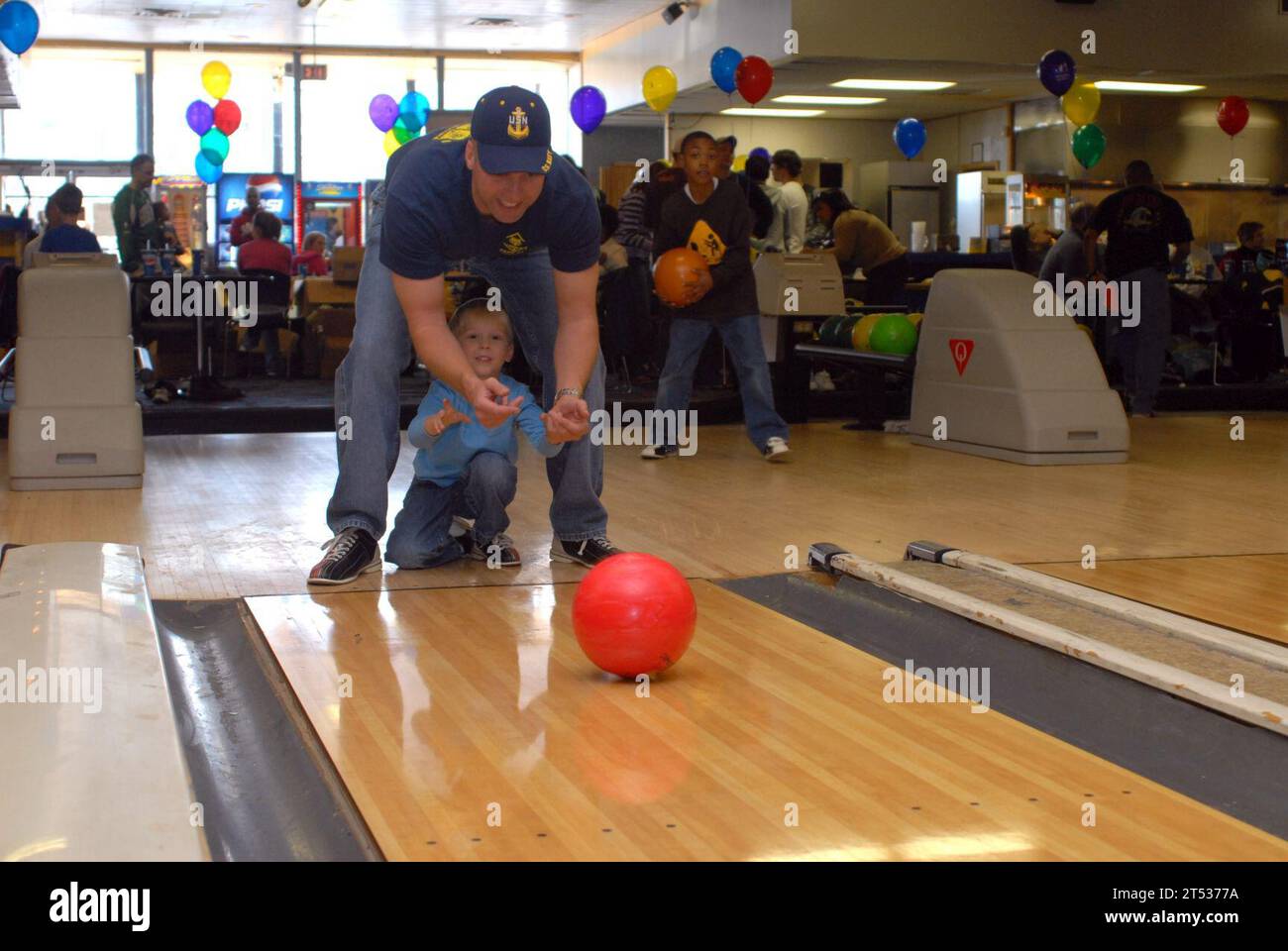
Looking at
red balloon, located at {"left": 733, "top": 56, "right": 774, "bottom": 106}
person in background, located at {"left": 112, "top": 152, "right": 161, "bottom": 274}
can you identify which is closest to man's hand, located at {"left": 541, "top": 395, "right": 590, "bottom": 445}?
person in background, located at {"left": 112, "top": 152, "right": 161, "bottom": 274}

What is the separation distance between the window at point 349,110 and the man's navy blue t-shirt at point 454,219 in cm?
1439

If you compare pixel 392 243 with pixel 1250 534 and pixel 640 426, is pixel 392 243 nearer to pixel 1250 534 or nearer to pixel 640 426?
pixel 1250 534

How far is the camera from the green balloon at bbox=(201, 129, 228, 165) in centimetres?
1368

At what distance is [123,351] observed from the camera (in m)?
5.53

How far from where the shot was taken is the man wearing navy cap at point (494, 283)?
3.12 metres

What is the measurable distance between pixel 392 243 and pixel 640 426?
4310 millimetres

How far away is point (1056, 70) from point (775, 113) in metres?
5.31

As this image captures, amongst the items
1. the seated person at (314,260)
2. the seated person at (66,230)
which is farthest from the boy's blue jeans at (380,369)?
the seated person at (314,260)

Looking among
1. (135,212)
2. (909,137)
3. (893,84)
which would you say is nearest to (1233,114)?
(909,137)

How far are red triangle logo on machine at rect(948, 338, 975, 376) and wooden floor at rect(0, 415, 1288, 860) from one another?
1.00 m

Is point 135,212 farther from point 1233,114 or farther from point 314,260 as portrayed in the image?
point 1233,114

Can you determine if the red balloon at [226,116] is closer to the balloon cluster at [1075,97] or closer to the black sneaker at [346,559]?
→ the balloon cluster at [1075,97]

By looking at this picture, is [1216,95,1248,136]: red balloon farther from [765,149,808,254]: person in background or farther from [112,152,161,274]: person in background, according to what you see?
[112,152,161,274]: person in background
